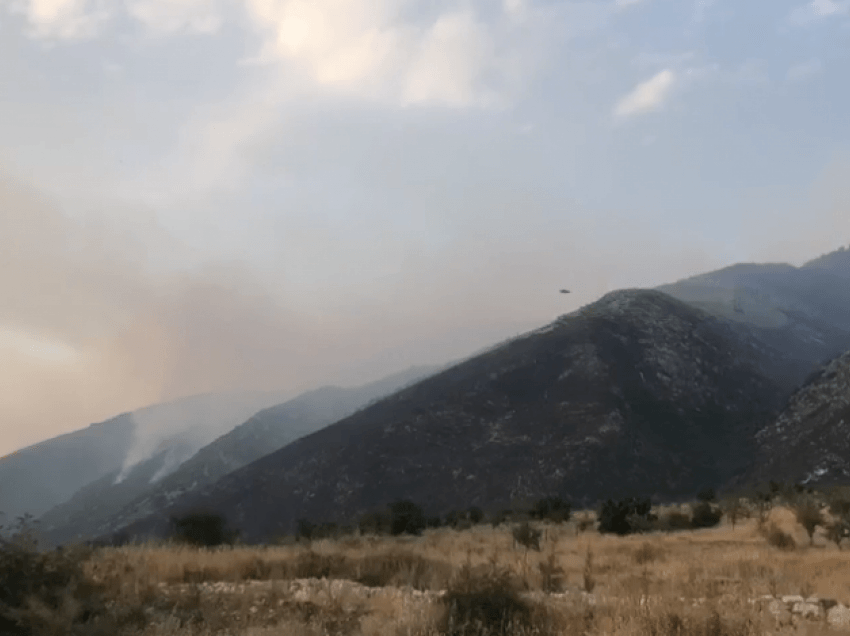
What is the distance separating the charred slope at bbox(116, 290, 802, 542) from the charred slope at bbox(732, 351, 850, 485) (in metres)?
4.51

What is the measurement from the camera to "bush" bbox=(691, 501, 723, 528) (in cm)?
2618

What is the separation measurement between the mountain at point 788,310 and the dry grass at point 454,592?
119567 mm

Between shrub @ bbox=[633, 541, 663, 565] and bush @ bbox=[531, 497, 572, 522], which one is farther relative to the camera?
bush @ bbox=[531, 497, 572, 522]

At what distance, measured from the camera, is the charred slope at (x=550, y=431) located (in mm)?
79062

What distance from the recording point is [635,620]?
741 centimetres

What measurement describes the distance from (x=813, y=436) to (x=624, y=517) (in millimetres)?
55273

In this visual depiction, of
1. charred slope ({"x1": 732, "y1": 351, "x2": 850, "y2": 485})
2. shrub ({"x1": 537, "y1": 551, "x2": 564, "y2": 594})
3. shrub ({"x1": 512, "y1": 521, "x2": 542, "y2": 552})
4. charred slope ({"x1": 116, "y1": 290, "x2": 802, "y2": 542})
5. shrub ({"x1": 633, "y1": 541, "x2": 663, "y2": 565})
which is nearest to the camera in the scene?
shrub ({"x1": 537, "y1": 551, "x2": 564, "y2": 594})

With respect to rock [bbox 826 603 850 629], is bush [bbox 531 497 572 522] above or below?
below

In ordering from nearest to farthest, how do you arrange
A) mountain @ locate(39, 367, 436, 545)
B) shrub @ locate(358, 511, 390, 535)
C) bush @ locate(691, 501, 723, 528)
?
bush @ locate(691, 501, 723, 528) < shrub @ locate(358, 511, 390, 535) < mountain @ locate(39, 367, 436, 545)

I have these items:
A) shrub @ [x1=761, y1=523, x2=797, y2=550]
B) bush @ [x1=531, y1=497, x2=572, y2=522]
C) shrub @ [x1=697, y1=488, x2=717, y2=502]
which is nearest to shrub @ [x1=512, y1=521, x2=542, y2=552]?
shrub @ [x1=761, y1=523, x2=797, y2=550]

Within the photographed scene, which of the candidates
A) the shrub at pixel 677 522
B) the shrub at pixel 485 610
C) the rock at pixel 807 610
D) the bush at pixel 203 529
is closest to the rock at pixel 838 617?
the rock at pixel 807 610

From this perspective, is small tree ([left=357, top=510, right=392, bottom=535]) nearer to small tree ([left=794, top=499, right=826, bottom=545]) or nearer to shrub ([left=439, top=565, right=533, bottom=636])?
small tree ([left=794, top=499, right=826, bottom=545])

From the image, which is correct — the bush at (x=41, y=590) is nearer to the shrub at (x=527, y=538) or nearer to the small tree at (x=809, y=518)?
the shrub at (x=527, y=538)

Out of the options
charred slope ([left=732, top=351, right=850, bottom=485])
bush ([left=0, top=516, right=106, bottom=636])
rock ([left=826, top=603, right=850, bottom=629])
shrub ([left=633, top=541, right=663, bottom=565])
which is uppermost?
bush ([left=0, top=516, right=106, bottom=636])
